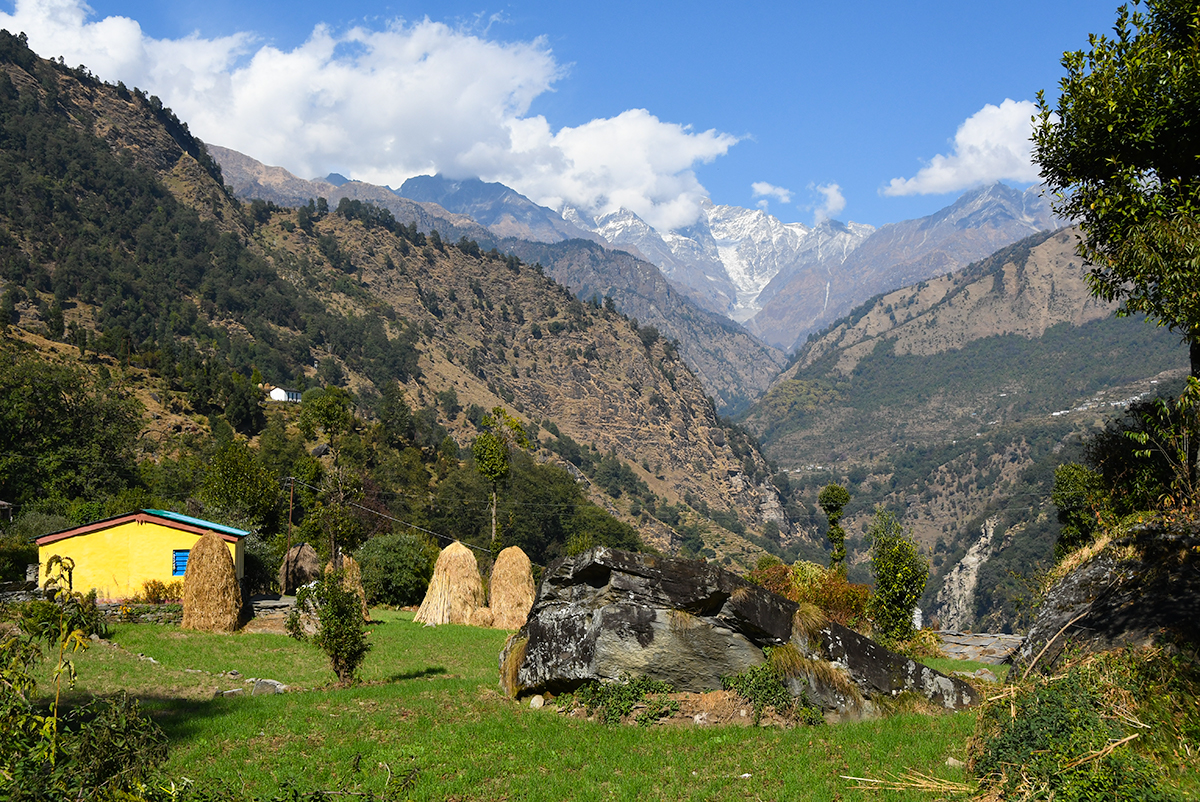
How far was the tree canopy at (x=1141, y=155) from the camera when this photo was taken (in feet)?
37.0

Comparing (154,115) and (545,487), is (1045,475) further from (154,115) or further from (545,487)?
(154,115)

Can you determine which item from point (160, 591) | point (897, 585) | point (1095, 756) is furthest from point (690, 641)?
point (160, 591)

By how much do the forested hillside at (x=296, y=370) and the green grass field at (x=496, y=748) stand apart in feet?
90.2

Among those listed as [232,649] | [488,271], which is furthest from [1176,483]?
[488,271]

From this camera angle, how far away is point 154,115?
507 ft

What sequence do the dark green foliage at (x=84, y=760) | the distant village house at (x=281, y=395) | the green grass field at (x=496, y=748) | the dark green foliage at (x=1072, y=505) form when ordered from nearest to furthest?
the dark green foliage at (x=84, y=760)
the green grass field at (x=496, y=748)
the dark green foliage at (x=1072, y=505)
the distant village house at (x=281, y=395)

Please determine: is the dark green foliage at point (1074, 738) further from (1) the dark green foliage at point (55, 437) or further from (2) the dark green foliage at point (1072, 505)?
(1) the dark green foliage at point (55, 437)

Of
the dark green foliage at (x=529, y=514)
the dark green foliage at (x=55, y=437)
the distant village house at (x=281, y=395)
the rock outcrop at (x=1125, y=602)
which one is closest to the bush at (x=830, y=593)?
the rock outcrop at (x=1125, y=602)

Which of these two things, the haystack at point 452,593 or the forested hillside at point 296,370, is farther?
the forested hillside at point 296,370

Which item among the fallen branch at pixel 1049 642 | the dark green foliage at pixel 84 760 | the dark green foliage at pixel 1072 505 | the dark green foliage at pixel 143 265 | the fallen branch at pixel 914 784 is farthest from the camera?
the dark green foliage at pixel 143 265

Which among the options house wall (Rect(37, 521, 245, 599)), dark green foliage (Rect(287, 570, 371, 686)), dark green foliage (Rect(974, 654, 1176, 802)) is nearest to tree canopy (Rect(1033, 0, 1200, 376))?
dark green foliage (Rect(974, 654, 1176, 802))

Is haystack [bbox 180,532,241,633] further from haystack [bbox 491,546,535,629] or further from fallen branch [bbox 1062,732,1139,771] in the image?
fallen branch [bbox 1062,732,1139,771]

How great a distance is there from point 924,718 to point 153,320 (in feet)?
386

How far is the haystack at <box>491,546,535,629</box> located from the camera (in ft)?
102
